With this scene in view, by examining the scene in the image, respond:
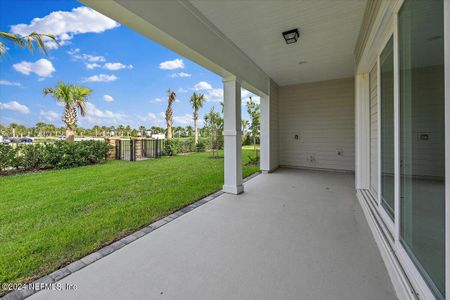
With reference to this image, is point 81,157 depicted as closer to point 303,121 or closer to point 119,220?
point 119,220

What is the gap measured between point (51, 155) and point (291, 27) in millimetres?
7554

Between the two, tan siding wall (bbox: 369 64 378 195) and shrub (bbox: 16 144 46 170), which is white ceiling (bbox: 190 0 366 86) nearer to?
tan siding wall (bbox: 369 64 378 195)

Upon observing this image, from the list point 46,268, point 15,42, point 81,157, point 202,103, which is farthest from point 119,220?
point 202,103

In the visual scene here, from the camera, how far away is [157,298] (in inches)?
55.5

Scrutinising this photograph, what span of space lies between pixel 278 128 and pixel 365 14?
419cm

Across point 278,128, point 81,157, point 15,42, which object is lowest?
point 81,157

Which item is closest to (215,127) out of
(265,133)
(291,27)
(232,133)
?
(265,133)

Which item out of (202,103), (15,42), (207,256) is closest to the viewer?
(207,256)

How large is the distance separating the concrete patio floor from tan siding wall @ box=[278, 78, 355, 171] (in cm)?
337

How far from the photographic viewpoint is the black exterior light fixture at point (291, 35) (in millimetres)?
3264

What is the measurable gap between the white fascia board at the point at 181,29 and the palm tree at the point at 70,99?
27.2ft

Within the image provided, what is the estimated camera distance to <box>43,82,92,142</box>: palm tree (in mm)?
8562

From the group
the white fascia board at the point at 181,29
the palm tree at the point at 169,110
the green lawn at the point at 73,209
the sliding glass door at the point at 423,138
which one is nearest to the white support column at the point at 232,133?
the white fascia board at the point at 181,29

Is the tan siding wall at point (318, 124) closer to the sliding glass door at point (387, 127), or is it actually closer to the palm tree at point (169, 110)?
the sliding glass door at point (387, 127)
